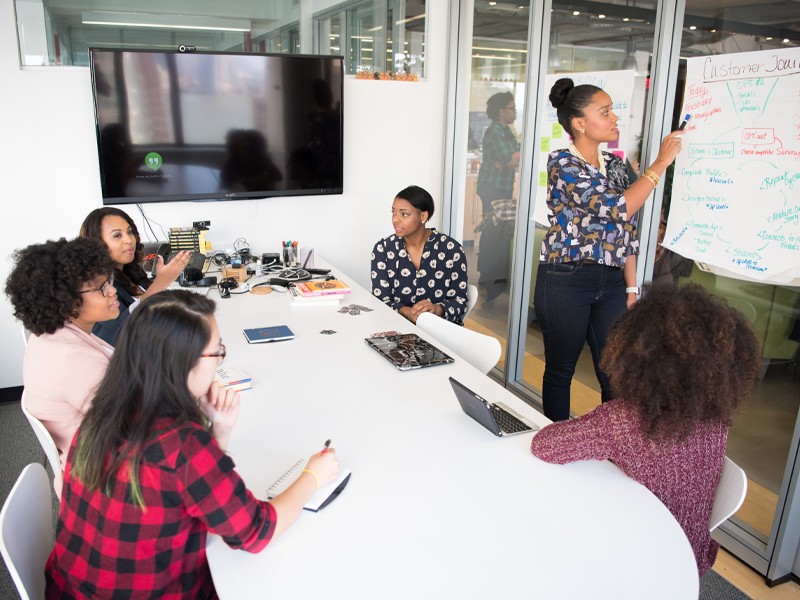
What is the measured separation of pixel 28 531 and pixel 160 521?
1.19 ft

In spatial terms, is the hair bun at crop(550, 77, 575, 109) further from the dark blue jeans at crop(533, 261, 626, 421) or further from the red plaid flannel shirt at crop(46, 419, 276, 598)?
the red plaid flannel shirt at crop(46, 419, 276, 598)

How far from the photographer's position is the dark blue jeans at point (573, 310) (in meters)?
2.55

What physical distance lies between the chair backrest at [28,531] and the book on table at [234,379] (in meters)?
0.60

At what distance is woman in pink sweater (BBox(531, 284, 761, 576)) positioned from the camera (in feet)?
4.53

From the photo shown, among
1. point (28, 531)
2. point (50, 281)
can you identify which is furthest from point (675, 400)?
point (50, 281)

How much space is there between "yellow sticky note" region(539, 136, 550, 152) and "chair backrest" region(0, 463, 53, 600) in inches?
113

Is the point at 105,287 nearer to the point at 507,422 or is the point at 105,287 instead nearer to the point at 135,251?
the point at 135,251

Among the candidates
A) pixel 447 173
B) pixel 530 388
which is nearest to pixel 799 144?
pixel 530 388

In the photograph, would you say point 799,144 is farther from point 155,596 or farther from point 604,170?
point 155,596

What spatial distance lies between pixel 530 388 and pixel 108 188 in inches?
107

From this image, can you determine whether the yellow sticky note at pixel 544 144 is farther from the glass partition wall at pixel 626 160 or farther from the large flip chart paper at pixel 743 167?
the large flip chart paper at pixel 743 167

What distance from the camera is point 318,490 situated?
4.80ft

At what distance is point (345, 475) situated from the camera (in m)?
1.53

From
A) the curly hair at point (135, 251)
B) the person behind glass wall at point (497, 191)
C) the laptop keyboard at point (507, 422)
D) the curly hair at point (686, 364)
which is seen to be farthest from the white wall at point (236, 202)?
the curly hair at point (686, 364)
